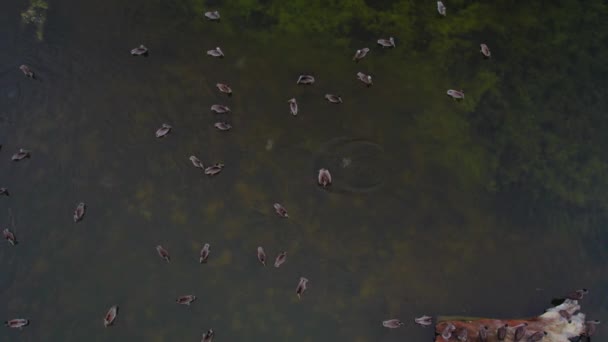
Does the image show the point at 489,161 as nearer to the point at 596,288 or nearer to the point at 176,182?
the point at 596,288

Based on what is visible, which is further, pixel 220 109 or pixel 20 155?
pixel 220 109

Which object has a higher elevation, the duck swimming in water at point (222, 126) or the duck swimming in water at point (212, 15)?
the duck swimming in water at point (212, 15)

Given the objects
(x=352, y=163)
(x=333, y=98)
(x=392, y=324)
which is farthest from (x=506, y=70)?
(x=392, y=324)

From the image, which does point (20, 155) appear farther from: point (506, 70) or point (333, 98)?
point (506, 70)

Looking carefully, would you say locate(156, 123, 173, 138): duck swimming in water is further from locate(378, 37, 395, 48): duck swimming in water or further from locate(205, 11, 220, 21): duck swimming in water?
locate(378, 37, 395, 48): duck swimming in water

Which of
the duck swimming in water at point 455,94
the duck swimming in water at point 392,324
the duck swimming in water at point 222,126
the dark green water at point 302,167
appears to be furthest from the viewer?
the duck swimming in water at point 455,94

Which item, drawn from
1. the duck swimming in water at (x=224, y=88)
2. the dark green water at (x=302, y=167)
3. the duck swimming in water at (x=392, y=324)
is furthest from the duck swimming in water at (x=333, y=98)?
the duck swimming in water at (x=392, y=324)

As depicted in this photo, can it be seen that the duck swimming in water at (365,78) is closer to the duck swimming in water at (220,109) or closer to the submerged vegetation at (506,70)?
the submerged vegetation at (506,70)
